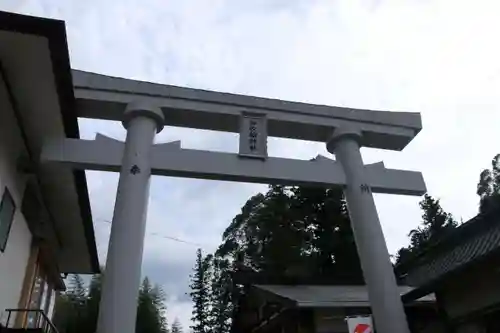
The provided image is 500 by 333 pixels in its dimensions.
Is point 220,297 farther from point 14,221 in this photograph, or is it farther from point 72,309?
point 14,221

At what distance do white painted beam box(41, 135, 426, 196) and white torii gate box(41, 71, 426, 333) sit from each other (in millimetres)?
15

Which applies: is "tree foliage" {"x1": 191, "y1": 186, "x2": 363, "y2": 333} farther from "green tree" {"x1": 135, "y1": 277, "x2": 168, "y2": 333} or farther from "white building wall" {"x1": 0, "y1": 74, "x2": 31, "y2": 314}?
"white building wall" {"x1": 0, "y1": 74, "x2": 31, "y2": 314}

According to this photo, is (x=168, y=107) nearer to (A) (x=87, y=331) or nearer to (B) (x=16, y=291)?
(B) (x=16, y=291)

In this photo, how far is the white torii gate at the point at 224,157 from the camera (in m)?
6.16

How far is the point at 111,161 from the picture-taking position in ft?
22.6

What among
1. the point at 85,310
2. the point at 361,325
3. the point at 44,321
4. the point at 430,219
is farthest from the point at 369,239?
the point at 430,219

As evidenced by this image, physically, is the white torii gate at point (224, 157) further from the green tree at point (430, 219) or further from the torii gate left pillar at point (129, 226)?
the green tree at point (430, 219)

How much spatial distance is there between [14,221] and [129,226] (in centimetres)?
171

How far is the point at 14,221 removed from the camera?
21.6ft

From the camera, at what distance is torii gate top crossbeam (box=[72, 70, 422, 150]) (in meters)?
7.32

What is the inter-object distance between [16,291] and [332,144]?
542 cm

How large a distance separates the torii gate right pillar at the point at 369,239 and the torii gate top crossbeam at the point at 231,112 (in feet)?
1.19

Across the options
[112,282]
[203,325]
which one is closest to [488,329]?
[112,282]

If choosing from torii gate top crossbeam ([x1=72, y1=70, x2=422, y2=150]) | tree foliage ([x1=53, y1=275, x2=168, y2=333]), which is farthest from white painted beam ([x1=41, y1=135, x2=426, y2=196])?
tree foliage ([x1=53, y1=275, x2=168, y2=333])
